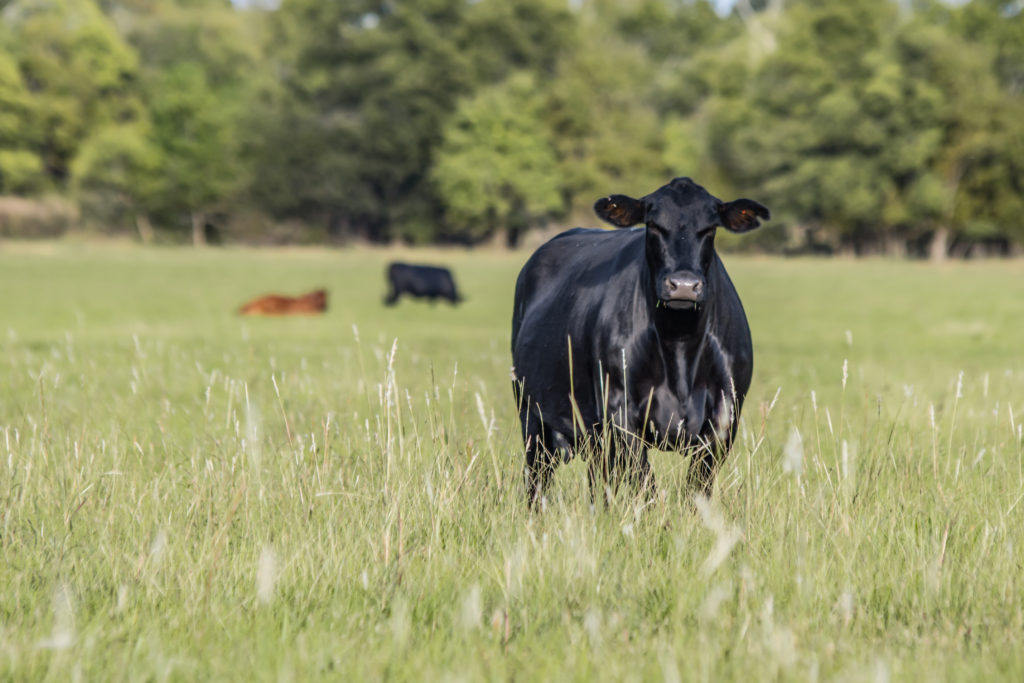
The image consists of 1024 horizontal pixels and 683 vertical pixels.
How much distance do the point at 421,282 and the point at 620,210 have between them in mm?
20719

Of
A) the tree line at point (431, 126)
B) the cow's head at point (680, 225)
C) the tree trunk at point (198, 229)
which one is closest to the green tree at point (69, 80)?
the tree line at point (431, 126)

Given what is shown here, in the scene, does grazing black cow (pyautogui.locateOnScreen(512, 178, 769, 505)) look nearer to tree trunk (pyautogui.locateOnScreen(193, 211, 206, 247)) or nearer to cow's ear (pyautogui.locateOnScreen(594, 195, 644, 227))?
cow's ear (pyautogui.locateOnScreen(594, 195, 644, 227))

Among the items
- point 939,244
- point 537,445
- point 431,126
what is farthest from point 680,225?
point 431,126

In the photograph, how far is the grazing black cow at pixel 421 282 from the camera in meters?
26.0

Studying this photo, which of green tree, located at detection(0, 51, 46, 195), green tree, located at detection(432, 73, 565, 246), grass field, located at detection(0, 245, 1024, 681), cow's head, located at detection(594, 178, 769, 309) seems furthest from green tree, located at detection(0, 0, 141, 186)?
cow's head, located at detection(594, 178, 769, 309)

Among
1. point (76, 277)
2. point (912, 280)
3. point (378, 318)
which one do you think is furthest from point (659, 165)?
point (378, 318)

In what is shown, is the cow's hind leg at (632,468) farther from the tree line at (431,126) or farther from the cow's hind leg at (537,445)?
the tree line at (431,126)

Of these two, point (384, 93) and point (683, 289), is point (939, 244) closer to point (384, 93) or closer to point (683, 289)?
point (384, 93)

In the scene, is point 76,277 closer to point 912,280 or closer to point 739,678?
point 912,280

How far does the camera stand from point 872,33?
6550cm

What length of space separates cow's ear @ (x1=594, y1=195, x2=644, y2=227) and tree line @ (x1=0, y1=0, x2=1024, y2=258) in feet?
194

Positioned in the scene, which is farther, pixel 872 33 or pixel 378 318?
pixel 872 33

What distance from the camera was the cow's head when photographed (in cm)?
483

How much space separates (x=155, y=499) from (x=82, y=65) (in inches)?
3158
